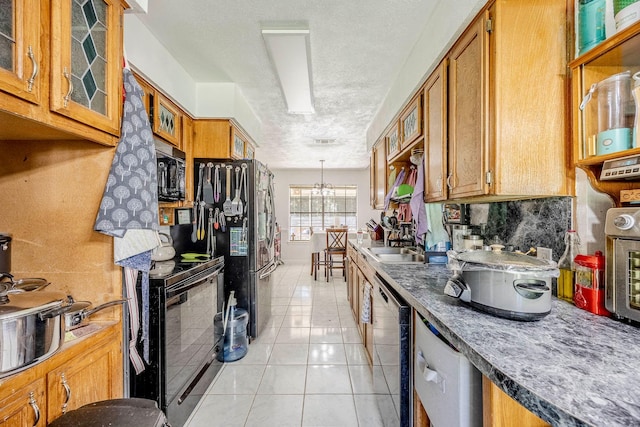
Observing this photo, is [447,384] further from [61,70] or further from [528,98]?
[61,70]

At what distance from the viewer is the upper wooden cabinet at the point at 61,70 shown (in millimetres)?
829

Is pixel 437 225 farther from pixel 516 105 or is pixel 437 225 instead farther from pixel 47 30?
pixel 47 30

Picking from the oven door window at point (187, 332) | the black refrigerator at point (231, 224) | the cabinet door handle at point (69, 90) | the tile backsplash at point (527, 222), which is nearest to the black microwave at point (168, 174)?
the black refrigerator at point (231, 224)

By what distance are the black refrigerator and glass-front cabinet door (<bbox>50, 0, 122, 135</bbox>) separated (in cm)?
143

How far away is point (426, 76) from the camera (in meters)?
1.87

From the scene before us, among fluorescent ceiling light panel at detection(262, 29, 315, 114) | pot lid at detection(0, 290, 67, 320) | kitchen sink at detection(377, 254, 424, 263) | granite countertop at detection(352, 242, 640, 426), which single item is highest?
fluorescent ceiling light panel at detection(262, 29, 315, 114)

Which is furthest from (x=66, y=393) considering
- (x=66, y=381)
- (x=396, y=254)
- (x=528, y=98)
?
(x=396, y=254)

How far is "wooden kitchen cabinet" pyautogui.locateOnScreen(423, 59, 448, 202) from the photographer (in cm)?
164

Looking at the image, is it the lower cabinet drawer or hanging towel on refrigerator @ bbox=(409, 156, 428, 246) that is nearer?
the lower cabinet drawer

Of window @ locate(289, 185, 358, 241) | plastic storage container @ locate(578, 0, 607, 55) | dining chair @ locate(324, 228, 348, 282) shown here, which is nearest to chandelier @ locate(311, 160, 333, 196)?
window @ locate(289, 185, 358, 241)

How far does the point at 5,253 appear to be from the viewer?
1.17 meters

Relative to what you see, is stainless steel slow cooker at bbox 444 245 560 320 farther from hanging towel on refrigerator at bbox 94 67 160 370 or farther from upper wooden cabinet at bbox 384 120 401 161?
upper wooden cabinet at bbox 384 120 401 161

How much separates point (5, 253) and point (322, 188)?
572 centimetres

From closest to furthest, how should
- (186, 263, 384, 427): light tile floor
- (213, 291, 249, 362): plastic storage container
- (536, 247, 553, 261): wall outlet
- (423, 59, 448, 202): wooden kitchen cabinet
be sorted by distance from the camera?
(536, 247, 553, 261): wall outlet, (423, 59, 448, 202): wooden kitchen cabinet, (186, 263, 384, 427): light tile floor, (213, 291, 249, 362): plastic storage container
